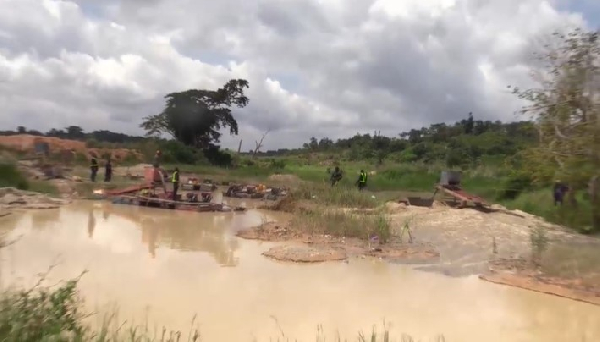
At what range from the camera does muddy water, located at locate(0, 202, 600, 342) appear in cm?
741

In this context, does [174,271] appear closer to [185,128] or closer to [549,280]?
[549,280]

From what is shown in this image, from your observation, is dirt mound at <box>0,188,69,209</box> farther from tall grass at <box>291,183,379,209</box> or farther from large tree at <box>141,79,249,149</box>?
large tree at <box>141,79,249,149</box>

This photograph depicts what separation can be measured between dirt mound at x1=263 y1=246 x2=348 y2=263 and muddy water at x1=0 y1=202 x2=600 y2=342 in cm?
34

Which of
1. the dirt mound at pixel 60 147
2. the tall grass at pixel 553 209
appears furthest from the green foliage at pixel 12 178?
the tall grass at pixel 553 209

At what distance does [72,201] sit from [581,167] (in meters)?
17.6

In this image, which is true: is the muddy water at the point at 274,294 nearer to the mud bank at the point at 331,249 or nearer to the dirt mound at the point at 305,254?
the dirt mound at the point at 305,254

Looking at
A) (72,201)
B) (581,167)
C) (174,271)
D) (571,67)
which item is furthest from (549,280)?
(72,201)

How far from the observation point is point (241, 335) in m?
6.86

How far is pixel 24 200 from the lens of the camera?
18.8 metres

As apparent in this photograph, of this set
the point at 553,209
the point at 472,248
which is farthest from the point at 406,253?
the point at 553,209

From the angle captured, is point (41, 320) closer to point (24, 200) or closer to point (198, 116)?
point (24, 200)

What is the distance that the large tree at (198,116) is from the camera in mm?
41281

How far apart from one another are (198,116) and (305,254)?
101ft

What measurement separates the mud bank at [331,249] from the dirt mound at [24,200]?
295 inches
